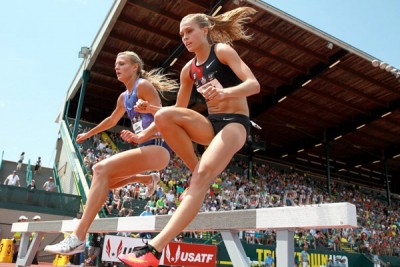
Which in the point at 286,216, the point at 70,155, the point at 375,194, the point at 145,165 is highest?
the point at 375,194

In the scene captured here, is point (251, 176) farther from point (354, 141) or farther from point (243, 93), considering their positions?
point (243, 93)

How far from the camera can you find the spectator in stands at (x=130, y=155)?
2891mm

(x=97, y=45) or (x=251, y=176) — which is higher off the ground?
(x=97, y=45)

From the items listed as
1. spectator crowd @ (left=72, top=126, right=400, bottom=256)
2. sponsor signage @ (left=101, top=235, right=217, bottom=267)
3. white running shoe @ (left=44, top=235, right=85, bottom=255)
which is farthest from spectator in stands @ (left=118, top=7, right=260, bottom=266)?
spectator crowd @ (left=72, top=126, right=400, bottom=256)

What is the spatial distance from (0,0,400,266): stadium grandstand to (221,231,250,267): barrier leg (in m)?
6.45

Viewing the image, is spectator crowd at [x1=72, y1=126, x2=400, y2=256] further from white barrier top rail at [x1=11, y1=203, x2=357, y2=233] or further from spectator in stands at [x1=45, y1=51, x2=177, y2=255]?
white barrier top rail at [x1=11, y1=203, x2=357, y2=233]

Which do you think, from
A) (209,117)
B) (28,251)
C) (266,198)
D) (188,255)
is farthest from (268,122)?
(209,117)

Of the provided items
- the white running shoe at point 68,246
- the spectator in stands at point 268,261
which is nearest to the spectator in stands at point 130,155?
the white running shoe at point 68,246

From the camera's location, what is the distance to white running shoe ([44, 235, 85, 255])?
2736 mm

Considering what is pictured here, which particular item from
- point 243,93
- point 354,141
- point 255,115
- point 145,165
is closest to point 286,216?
point 243,93

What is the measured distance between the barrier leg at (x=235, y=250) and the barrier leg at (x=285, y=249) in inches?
8.9

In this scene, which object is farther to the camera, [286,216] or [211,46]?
[211,46]

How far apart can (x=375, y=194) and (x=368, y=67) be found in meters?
18.0

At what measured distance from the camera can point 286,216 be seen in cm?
232
